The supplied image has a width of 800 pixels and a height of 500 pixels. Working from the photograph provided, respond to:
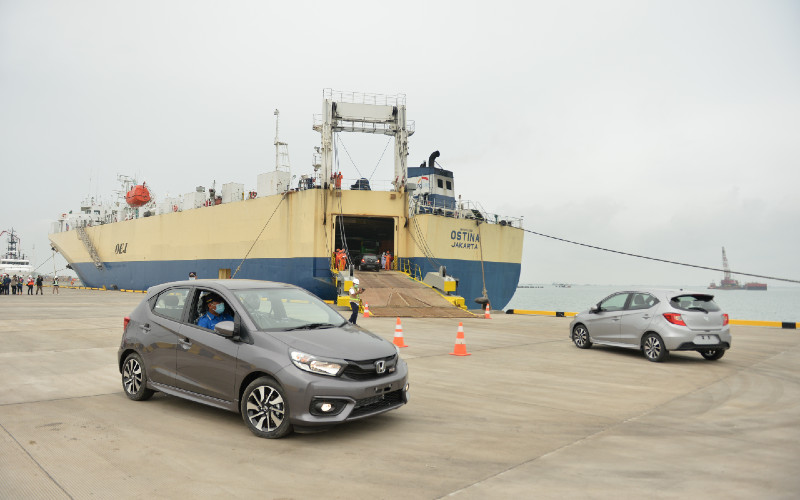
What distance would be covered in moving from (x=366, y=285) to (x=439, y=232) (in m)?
7.36

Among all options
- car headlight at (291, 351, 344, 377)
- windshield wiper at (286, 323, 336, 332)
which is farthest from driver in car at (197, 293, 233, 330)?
car headlight at (291, 351, 344, 377)

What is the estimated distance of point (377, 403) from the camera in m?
5.16

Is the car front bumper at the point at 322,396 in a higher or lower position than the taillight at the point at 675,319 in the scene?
lower

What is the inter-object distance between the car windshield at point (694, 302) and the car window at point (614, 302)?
112cm

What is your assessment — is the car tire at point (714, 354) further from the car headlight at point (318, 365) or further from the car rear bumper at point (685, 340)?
the car headlight at point (318, 365)

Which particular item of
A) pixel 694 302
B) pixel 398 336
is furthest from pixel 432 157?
pixel 694 302

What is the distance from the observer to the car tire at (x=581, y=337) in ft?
38.9

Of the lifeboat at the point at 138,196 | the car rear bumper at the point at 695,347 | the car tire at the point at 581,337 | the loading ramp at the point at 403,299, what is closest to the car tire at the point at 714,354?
the car rear bumper at the point at 695,347

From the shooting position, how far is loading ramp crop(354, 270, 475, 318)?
765 inches

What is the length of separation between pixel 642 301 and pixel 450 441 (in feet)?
23.8

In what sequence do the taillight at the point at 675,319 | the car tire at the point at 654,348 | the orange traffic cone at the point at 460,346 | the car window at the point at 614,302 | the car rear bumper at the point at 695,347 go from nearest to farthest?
A: the car rear bumper at the point at 695,347 → the taillight at the point at 675,319 → the car tire at the point at 654,348 → the orange traffic cone at the point at 460,346 → the car window at the point at 614,302

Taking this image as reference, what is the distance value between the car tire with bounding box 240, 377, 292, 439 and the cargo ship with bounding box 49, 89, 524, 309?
18.8 meters

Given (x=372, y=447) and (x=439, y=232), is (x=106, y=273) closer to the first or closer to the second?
(x=439, y=232)

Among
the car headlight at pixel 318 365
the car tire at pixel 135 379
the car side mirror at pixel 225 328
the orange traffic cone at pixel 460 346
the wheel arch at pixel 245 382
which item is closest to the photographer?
the car headlight at pixel 318 365
